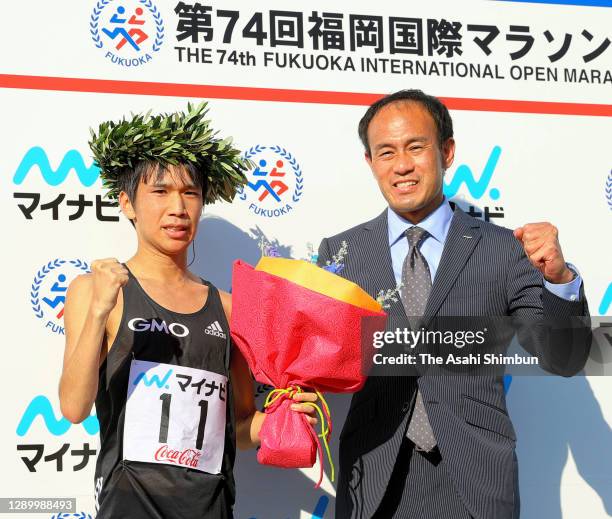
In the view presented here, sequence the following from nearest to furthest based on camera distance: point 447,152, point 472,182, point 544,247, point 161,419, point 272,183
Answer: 1. point 544,247
2. point 161,419
3. point 447,152
4. point 272,183
5. point 472,182

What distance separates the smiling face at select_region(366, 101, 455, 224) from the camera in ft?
10.4

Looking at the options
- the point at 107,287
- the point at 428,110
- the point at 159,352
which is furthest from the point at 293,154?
the point at 107,287

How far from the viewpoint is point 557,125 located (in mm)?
4121

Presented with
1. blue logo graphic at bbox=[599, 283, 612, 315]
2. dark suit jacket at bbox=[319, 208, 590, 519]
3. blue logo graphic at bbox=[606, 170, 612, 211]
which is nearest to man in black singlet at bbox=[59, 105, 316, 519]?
dark suit jacket at bbox=[319, 208, 590, 519]

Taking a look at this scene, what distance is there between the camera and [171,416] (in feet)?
9.53

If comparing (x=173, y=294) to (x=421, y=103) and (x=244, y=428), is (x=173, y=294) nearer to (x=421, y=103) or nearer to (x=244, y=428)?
(x=244, y=428)

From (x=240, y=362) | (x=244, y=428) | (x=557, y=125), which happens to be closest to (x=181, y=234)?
(x=240, y=362)

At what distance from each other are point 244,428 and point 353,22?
72.7 inches

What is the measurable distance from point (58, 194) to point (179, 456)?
4.24ft

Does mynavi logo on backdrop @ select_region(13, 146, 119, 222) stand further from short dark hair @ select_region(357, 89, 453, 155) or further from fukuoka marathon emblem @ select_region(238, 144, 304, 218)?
short dark hair @ select_region(357, 89, 453, 155)

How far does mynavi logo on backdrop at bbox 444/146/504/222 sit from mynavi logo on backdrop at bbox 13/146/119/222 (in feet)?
4.93

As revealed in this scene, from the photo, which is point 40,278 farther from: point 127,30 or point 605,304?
point 605,304

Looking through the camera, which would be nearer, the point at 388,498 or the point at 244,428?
the point at 388,498

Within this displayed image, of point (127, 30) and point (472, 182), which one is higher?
point (127, 30)
